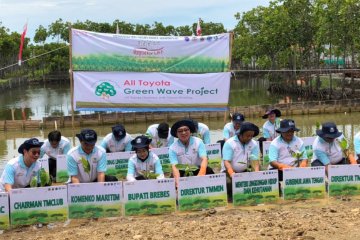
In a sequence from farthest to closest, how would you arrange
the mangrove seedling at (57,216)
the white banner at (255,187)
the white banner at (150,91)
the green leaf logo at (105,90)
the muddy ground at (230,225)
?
the green leaf logo at (105,90) < the white banner at (150,91) < the white banner at (255,187) < the mangrove seedling at (57,216) < the muddy ground at (230,225)

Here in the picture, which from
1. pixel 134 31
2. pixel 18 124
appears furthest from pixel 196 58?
pixel 134 31

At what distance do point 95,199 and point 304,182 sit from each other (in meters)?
3.01

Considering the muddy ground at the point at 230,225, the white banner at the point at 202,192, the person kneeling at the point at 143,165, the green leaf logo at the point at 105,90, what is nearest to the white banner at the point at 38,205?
the muddy ground at the point at 230,225

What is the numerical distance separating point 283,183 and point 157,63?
304 inches

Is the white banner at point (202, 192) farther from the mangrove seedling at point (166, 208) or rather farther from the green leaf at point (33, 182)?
the green leaf at point (33, 182)

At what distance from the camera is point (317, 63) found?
1640 inches

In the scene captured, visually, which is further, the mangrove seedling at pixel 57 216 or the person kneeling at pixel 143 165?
the person kneeling at pixel 143 165

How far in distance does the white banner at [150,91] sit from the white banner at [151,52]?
24 centimetres

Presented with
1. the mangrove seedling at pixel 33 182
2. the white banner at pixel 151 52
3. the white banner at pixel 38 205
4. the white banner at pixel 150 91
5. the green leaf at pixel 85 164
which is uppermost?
the white banner at pixel 151 52

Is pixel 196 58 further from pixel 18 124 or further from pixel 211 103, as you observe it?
pixel 18 124

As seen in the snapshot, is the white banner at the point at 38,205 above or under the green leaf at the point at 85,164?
under

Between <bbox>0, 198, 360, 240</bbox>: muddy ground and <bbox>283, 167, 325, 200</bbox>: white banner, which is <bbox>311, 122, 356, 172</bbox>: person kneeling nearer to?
<bbox>283, 167, 325, 200</bbox>: white banner

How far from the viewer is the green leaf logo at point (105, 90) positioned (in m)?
13.2

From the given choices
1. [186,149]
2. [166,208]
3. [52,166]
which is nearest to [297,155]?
[186,149]
